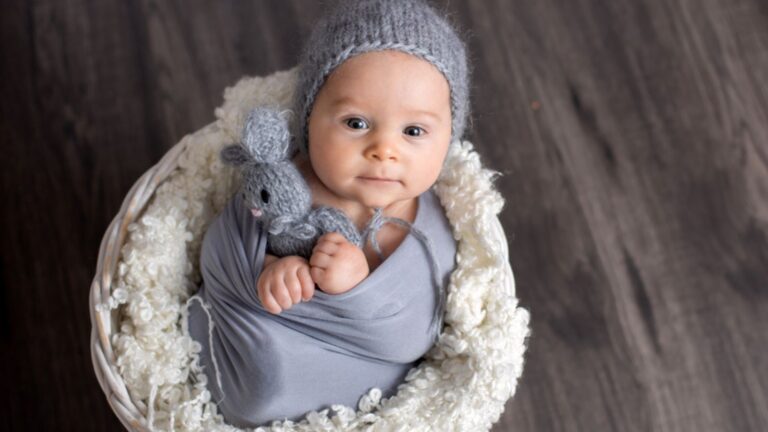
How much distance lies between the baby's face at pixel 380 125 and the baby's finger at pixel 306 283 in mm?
132

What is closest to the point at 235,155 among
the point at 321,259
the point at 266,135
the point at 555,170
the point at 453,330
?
the point at 266,135

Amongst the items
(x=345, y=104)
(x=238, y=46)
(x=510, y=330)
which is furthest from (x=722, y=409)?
(x=238, y=46)

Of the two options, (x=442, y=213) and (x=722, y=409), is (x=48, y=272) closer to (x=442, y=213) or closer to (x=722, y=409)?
(x=442, y=213)

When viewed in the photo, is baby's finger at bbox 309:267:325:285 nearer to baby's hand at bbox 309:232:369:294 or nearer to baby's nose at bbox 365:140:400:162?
baby's hand at bbox 309:232:369:294

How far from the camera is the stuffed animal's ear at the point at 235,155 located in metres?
1.09

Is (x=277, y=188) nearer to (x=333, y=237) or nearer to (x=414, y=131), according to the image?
(x=333, y=237)

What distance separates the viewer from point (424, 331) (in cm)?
119

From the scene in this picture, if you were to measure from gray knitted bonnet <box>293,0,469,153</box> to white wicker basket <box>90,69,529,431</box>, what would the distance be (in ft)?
0.43

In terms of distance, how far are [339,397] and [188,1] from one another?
38.1 inches

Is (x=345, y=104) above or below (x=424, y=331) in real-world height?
above

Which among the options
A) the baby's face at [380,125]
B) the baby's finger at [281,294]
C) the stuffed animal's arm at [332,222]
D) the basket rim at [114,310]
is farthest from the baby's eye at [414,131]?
the basket rim at [114,310]

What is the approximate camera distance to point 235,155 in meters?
1.10

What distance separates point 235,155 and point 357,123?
0.18 m

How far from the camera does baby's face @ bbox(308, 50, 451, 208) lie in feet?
3.46
